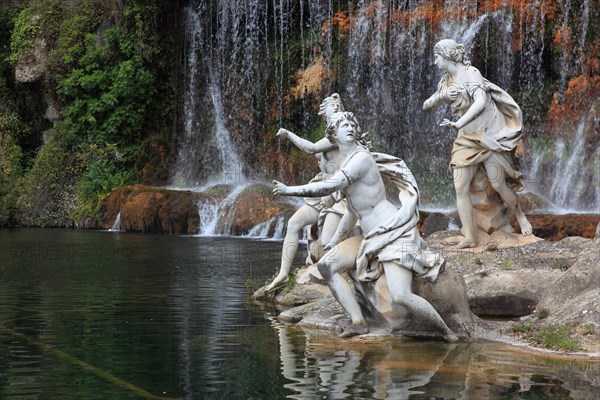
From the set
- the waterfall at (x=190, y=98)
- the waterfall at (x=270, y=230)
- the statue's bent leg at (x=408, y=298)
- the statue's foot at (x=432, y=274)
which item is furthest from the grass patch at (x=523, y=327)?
the waterfall at (x=190, y=98)

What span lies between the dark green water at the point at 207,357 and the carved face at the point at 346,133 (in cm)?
175

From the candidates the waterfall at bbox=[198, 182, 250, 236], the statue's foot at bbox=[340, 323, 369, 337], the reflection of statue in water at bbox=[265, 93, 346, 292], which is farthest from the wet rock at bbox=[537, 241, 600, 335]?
the waterfall at bbox=[198, 182, 250, 236]

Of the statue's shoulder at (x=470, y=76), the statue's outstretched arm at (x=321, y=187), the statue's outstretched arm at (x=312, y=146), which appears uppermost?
the statue's shoulder at (x=470, y=76)

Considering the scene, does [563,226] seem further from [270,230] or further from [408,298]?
[408,298]

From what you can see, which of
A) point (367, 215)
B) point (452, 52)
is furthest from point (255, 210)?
point (367, 215)

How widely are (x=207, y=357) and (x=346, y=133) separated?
2385 mm

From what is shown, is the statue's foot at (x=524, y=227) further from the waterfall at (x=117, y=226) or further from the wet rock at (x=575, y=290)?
the waterfall at (x=117, y=226)

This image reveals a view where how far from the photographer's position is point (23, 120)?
112ft

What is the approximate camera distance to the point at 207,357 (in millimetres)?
9156

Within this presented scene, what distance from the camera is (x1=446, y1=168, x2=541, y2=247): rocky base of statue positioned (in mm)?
13844

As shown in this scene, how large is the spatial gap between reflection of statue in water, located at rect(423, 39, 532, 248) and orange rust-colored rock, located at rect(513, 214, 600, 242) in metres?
5.36

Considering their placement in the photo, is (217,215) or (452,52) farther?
(217,215)

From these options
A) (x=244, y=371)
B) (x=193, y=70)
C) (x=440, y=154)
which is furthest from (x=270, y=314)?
(x=193, y=70)

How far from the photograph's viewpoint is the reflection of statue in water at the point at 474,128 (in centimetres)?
1334
